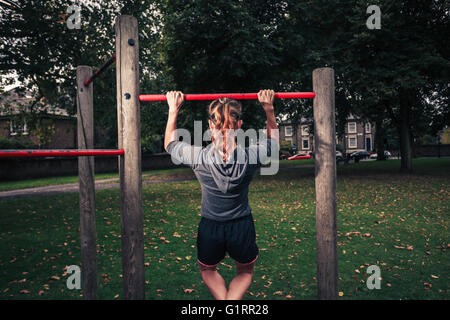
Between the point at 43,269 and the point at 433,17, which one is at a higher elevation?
the point at 433,17

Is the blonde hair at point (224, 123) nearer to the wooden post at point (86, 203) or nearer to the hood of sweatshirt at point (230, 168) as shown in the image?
the hood of sweatshirt at point (230, 168)

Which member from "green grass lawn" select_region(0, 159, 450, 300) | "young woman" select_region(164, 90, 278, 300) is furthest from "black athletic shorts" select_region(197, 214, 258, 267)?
"green grass lawn" select_region(0, 159, 450, 300)

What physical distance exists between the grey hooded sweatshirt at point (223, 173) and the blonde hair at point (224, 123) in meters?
0.05

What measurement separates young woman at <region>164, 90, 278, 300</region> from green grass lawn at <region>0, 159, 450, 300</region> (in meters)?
1.50

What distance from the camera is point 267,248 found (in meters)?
5.77

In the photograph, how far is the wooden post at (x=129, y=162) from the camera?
2.30m

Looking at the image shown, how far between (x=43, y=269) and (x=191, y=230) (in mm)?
3089

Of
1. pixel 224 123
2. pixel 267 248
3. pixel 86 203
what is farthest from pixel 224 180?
pixel 267 248

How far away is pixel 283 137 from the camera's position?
250 feet

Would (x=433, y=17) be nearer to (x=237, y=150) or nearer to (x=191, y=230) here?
(x=191, y=230)

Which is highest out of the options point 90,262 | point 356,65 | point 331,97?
point 356,65

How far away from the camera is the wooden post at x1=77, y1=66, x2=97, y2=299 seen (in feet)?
10.4
